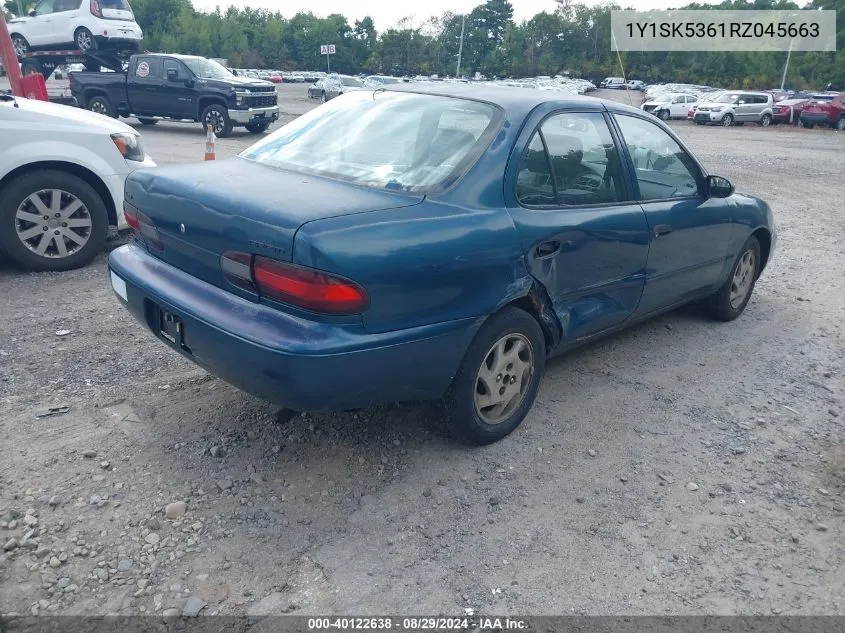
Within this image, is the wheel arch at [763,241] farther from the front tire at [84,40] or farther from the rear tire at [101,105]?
the front tire at [84,40]

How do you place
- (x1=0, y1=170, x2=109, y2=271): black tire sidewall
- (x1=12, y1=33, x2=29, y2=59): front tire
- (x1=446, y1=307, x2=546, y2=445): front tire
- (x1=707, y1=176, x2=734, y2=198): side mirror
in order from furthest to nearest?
(x1=12, y1=33, x2=29, y2=59): front tire → (x1=0, y1=170, x2=109, y2=271): black tire sidewall → (x1=707, y1=176, x2=734, y2=198): side mirror → (x1=446, y1=307, x2=546, y2=445): front tire

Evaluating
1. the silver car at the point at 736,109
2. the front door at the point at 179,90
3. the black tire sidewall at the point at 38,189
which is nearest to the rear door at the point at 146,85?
the front door at the point at 179,90

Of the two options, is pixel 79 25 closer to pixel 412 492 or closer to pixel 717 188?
pixel 717 188

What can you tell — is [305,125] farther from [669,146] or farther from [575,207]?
[669,146]

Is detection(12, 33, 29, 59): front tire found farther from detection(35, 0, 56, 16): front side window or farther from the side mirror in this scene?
the side mirror

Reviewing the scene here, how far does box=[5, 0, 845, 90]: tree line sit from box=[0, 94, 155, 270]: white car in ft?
243

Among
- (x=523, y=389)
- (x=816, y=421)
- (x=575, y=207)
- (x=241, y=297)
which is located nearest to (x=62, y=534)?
(x=241, y=297)

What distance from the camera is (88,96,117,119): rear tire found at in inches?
698

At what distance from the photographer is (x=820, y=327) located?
5434 millimetres

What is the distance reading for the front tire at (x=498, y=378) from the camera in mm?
3145

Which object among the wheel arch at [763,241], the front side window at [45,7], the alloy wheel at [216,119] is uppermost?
the front side window at [45,7]

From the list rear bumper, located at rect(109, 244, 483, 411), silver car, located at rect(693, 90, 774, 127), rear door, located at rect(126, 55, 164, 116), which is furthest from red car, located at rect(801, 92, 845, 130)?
rear bumper, located at rect(109, 244, 483, 411)

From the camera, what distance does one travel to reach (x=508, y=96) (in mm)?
3562

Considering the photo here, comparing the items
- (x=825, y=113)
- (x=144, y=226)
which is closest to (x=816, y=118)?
(x=825, y=113)
